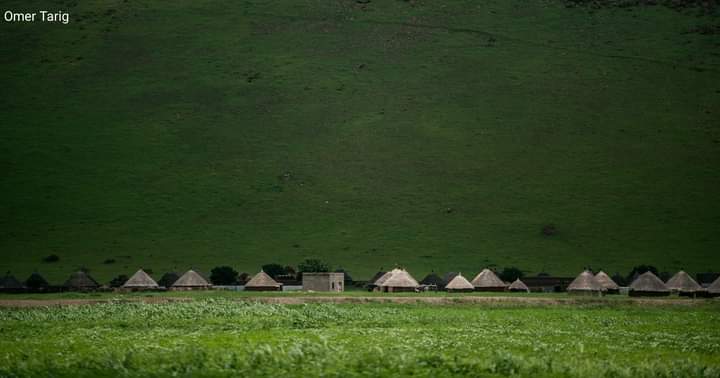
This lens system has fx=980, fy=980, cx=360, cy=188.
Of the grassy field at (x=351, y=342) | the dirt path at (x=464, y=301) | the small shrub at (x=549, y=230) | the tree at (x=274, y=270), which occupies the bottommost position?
the grassy field at (x=351, y=342)

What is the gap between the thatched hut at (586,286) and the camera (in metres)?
76.3

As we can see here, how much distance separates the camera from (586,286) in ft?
251

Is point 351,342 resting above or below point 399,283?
below

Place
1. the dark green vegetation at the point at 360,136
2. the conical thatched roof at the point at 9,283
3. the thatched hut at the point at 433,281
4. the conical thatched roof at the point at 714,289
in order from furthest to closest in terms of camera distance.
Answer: the dark green vegetation at the point at 360,136 → the thatched hut at the point at 433,281 → the conical thatched roof at the point at 9,283 → the conical thatched roof at the point at 714,289

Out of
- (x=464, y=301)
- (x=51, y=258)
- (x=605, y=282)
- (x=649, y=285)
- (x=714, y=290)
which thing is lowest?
(x=464, y=301)

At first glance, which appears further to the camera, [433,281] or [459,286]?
[433,281]

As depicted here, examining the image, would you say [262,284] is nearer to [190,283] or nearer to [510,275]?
[190,283]

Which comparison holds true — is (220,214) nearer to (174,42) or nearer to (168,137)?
(168,137)

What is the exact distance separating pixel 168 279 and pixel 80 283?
7.46m

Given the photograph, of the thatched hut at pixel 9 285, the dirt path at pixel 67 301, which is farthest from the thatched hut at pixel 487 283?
the thatched hut at pixel 9 285

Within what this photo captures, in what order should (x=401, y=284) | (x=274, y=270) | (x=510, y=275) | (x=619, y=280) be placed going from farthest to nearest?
(x=274, y=270)
(x=510, y=275)
(x=619, y=280)
(x=401, y=284)

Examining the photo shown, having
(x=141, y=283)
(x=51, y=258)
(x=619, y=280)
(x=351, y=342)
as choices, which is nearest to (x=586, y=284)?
(x=619, y=280)

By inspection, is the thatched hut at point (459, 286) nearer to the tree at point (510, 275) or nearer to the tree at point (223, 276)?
the tree at point (510, 275)

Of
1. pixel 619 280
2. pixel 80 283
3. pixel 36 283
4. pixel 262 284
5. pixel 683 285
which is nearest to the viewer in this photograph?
pixel 683 285
